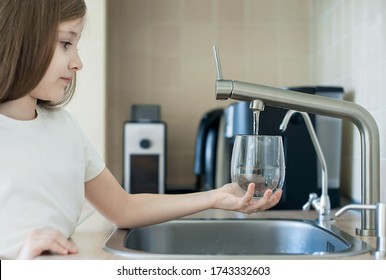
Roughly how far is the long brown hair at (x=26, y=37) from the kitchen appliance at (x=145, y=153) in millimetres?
969

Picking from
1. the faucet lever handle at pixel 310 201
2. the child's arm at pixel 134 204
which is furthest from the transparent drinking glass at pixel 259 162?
the faucet lever handle at pixel 310 201

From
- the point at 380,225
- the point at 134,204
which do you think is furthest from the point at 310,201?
the point at 380,225

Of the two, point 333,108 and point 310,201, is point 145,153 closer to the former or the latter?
point 310,201

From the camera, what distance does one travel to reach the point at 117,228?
3.33ft

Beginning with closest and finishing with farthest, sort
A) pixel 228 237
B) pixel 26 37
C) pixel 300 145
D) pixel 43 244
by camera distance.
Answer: pixel 43 244
pixel 26 37
pixel 228 237
pixel 300 145

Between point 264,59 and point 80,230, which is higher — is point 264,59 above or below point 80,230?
above

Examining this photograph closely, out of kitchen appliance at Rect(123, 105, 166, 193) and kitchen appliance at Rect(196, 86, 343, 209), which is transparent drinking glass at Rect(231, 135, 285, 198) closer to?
kitchen appliance at Rect(196, 86, 343, 209)

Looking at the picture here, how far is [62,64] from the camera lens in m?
0.85

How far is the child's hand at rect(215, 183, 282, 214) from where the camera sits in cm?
84

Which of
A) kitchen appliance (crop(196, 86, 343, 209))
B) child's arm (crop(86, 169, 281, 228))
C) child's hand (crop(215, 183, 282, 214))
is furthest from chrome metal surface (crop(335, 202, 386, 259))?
kitchen appliance (crop(196, 86, 343, 209))

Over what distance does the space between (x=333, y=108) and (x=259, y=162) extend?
0.13 m

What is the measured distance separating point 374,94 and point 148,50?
0.96m

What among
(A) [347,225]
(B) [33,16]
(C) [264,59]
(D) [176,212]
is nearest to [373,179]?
(A) [347,225]
